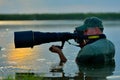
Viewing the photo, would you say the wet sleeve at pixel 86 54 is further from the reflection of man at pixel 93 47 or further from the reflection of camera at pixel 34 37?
the reflection of camera at pixel 34 37

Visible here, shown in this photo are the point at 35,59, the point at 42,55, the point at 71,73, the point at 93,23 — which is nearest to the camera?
the point at 71,73

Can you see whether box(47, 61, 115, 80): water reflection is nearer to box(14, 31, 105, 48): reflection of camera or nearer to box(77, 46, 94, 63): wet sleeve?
box(77, 46, 94, 63): wet sleeve

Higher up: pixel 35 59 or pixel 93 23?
pixel 93 23

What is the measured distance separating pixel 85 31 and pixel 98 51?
0.87 meters

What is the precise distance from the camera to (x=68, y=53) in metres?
22.1

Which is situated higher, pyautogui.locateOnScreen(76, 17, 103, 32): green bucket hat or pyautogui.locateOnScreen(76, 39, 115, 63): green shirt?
pyautogui.locateOnScreen(76, 17, 103, 32): green bucket hat

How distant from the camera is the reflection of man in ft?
57.6

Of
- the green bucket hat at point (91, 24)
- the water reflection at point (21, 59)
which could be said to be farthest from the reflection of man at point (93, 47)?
the water reflection at point (21, 59)

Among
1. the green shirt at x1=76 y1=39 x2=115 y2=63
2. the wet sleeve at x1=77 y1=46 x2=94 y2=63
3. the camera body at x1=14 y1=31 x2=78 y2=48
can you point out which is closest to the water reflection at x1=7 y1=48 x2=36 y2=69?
the camera body at x1=14 y1=31 x2=78 y2=48

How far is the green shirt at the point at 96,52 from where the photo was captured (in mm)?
17500

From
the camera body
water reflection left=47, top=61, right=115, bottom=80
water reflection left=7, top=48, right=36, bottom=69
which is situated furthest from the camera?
water reflection left=7, top=48, right=36, bottom=69

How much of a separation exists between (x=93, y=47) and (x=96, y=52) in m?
0.25

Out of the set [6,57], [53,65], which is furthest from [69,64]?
[6,57]

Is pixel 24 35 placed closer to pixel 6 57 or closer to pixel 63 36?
pixel 63 36
